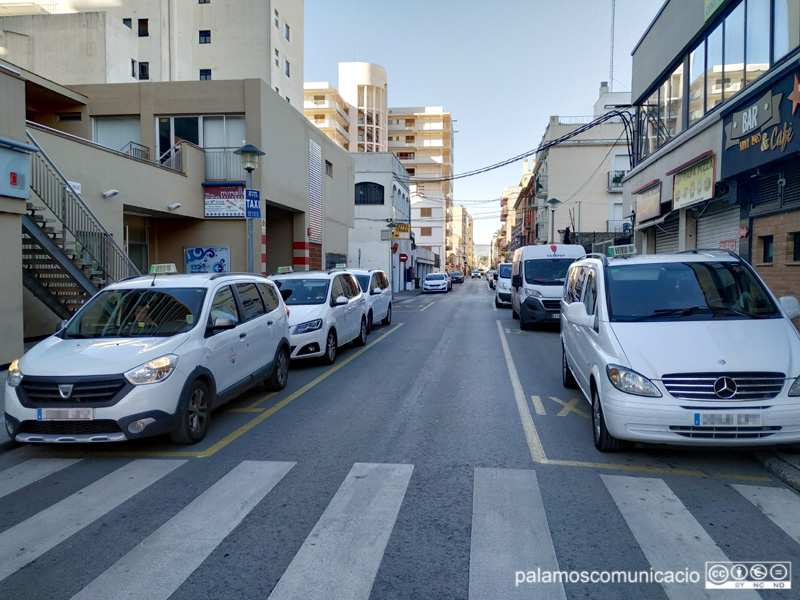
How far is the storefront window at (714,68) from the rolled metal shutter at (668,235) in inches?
162

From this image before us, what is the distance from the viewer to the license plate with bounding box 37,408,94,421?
215 inches

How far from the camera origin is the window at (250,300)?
785 cm

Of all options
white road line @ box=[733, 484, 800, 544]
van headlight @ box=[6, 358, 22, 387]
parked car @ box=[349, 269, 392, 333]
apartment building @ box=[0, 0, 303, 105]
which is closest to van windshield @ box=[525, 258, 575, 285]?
parked car @ box=[349, 269, 392, 333]

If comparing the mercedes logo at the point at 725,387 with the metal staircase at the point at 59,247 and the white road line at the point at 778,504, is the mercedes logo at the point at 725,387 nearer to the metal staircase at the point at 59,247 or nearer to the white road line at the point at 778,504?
the white road line at the point at 778,504

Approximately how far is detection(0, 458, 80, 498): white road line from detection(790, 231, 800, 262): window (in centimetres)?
1257

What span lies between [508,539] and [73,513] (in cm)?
324

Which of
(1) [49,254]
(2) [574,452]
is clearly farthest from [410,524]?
(1) [49,254]

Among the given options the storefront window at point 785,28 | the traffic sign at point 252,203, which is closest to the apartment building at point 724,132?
the storefront window at point 785,28

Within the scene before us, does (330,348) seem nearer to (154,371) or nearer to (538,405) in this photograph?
(538,405)

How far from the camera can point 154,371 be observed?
18.7 ft

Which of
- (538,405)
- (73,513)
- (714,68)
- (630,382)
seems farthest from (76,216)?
(714,68)

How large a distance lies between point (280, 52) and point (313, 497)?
42.1m

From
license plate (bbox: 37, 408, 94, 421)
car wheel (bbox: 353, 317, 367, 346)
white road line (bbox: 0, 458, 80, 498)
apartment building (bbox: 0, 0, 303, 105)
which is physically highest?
apartment building (bbox: 0, 0, 303, 105)

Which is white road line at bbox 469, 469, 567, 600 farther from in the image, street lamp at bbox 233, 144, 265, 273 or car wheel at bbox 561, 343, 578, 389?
street lamp at bbox 233, 144, 265, 273
